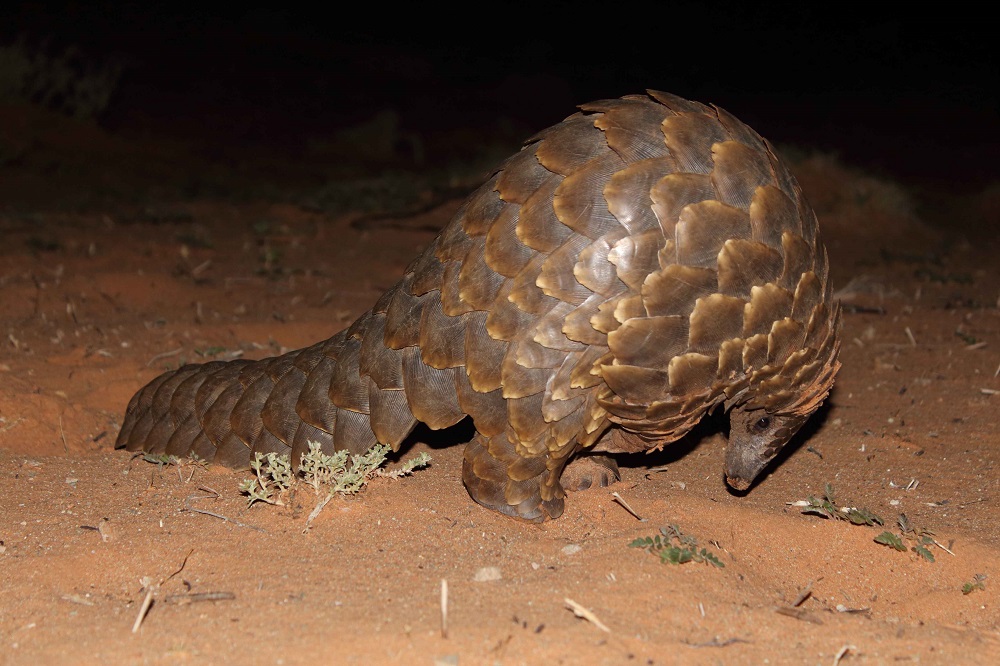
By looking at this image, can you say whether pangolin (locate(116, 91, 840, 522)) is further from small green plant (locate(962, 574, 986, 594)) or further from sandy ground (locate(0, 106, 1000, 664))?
small green plant (locate(962, 574, 986, 594))

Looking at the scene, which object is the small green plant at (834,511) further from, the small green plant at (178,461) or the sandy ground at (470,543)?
the small green plant at (178,461)

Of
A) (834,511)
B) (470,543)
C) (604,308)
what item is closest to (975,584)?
(834,511)

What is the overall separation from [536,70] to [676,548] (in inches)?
1064

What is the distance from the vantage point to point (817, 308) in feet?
10.7

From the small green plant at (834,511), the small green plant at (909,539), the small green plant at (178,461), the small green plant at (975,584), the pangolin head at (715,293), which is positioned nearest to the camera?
the pangolin head at (715,293)

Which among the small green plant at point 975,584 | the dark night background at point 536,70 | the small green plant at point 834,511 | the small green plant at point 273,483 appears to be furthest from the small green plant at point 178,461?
the dark night background at point 536,70

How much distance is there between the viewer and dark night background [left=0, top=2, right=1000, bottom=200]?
1997 cm

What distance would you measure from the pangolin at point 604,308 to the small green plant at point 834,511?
322 mm

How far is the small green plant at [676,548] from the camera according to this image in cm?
310

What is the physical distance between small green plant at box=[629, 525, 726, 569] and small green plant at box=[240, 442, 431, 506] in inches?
37.5

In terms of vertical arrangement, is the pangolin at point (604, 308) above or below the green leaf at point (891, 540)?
above

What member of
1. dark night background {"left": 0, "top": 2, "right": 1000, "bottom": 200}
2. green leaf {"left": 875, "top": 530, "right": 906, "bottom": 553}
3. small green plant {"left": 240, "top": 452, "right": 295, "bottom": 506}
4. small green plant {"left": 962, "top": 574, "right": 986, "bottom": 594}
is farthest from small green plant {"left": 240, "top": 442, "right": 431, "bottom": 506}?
dark night background {"left": 0, "top": 2, "right": 1000, "bottom": 200}

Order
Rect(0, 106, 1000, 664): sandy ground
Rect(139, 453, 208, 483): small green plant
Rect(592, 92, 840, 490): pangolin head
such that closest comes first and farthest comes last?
Rect(0, 106, 1000, 664): sandy ground, Rect(592, 92, 840, 490): pangolin head, Rect(139, 453, 208, 483): small green plant

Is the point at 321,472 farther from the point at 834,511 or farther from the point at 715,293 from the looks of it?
the point at 834,511
